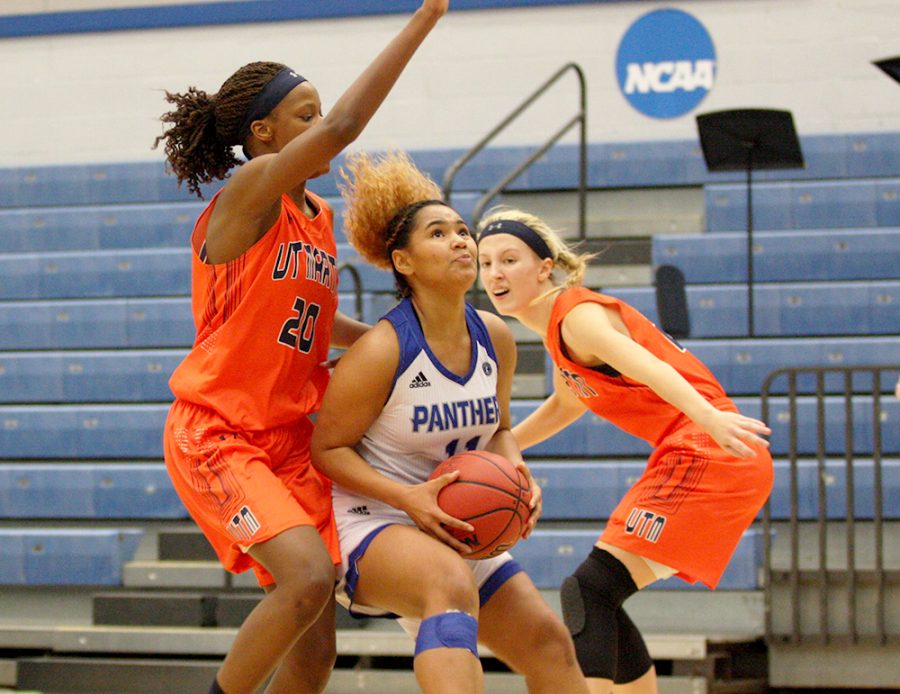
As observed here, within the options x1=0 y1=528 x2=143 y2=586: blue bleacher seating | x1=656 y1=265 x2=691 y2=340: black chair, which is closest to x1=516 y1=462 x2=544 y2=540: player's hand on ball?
x1=656 y1=265 x2=691 y2=340: black chair

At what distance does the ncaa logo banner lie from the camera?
881 centimetres

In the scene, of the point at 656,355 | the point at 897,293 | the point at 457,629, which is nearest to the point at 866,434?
the point at 897,293

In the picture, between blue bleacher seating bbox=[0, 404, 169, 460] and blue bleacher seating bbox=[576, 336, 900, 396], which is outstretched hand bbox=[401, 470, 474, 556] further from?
blue bleacher seating bbox=[0, 404, 169, 460]

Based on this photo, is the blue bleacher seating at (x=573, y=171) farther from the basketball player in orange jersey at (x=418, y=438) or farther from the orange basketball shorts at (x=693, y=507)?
the basketball player in orange jersey at (x=418, y=438)

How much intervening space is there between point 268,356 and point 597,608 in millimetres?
1198

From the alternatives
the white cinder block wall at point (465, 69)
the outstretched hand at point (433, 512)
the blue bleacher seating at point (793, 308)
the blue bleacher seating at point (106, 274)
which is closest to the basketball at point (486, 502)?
the outstretched hand at point (433, 512)

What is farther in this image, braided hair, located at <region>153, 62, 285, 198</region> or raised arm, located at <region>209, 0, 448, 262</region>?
braided hair, located at <region>153, 62, 285, 198</region>

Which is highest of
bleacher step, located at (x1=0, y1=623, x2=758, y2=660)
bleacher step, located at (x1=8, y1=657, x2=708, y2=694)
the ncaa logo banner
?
the ncaa logo banner

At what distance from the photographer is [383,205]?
3271mm

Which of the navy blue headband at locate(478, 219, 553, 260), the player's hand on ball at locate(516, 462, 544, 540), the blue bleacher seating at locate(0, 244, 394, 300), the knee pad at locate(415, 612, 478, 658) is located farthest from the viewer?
the blue bleacher seating at locate(0, 244, 394, 300)

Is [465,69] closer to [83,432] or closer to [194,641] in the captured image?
[83,432]

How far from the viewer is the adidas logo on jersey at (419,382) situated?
3080mm

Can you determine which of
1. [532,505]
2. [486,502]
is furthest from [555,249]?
[486,502]

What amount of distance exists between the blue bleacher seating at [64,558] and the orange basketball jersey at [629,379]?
3236 mm
